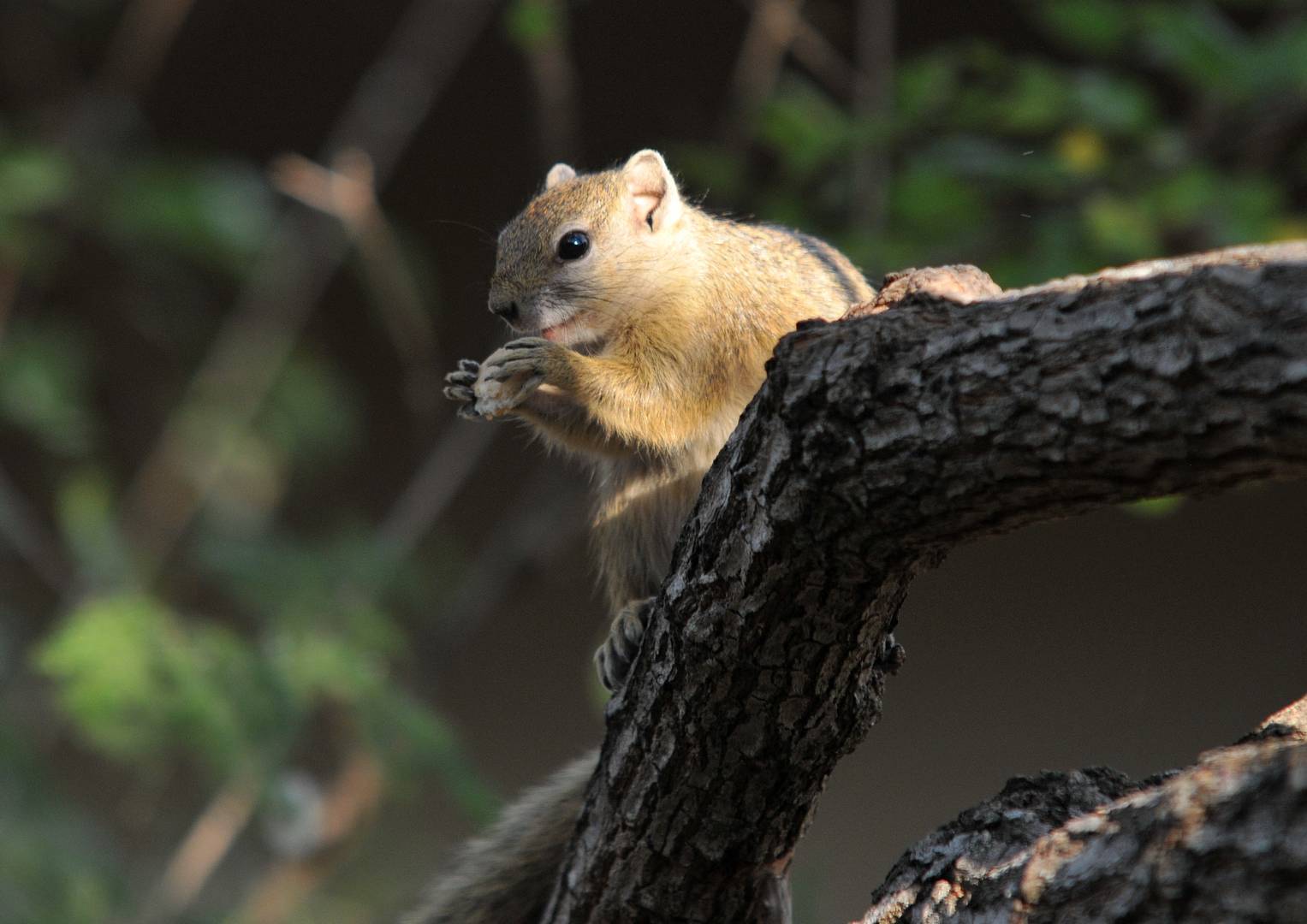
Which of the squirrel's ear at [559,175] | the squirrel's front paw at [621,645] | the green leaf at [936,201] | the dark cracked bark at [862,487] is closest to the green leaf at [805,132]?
the green leaf at [936,201]

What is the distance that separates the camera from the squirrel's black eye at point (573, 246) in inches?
62.1

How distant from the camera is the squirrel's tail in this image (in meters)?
1.45

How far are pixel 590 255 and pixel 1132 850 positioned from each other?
3.16 ft

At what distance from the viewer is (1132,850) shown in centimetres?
83

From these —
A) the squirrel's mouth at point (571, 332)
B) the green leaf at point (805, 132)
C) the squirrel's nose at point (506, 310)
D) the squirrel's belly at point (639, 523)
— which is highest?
the green leaf at point (805, 132)

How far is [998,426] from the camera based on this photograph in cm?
81

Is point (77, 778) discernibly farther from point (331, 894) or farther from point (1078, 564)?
point (1078, 564)

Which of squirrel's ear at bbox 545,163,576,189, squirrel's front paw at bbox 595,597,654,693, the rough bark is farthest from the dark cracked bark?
squirrel's ear at bbox 545,163,576,189

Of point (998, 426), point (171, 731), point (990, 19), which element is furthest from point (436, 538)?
point (998, 426)

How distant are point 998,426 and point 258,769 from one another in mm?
1684

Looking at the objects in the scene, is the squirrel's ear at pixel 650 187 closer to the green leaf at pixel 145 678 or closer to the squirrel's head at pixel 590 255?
the squirrel's head at pixel 590 255

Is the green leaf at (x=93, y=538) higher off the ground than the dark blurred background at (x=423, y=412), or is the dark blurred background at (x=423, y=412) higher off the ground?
the dark blurred background at (x=423, y=412)

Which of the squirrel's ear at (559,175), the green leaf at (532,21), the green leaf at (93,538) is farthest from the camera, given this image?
the green leaf at (93,538)

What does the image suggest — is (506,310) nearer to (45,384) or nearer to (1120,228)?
(1120,228)
